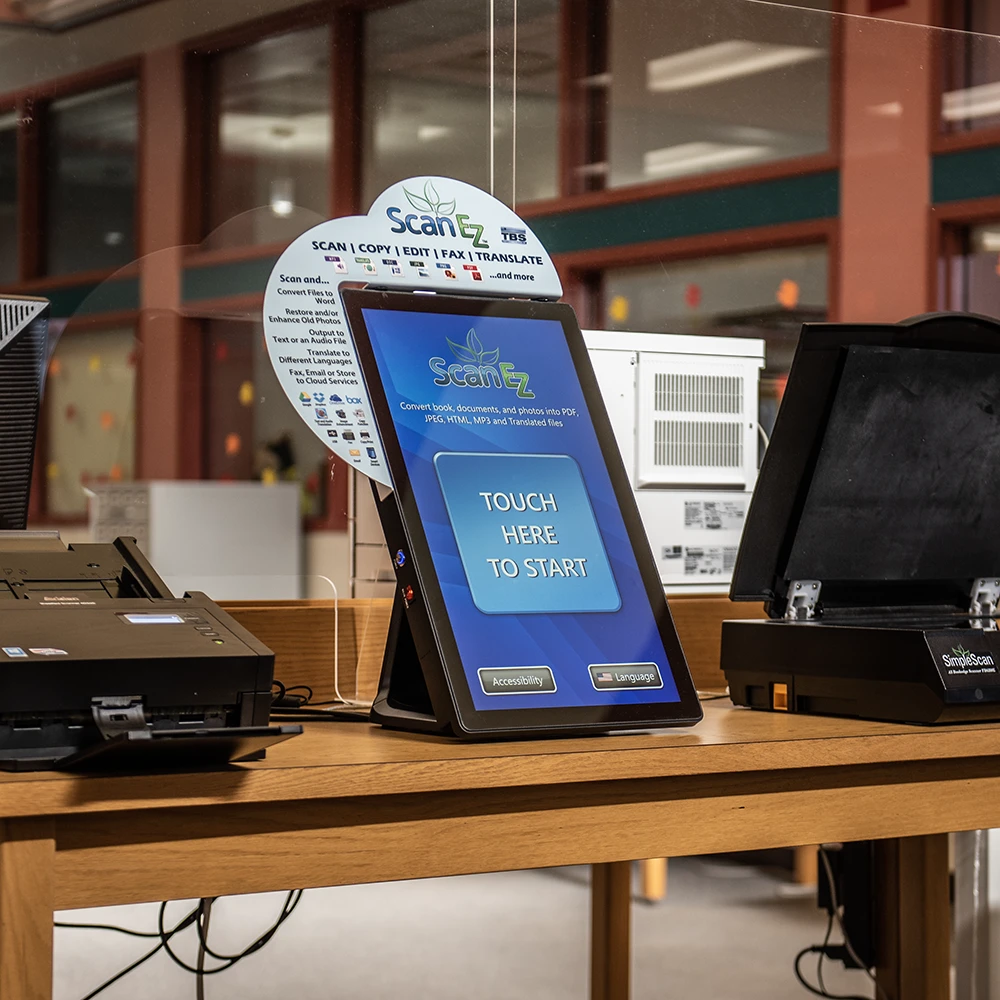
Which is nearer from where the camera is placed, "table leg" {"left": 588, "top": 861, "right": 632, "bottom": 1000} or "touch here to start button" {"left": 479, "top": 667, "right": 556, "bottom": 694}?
"touch here to start button" {"left": 479, "top": 667, "right": 556, "bottom": 694}

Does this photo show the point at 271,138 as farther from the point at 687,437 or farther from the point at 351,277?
the point at 687,437

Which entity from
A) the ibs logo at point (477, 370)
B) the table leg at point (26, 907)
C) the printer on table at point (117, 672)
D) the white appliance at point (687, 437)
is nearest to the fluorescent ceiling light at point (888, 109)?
the white appliance at point (687, 437)

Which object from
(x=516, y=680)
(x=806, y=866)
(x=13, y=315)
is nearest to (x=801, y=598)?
(x=516, y=680)

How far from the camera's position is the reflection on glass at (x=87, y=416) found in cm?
201

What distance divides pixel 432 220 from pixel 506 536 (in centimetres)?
64

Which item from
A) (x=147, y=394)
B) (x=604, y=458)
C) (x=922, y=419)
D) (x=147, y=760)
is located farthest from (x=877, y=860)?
(x=147, y=760)

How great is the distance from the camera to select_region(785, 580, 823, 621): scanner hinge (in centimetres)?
167

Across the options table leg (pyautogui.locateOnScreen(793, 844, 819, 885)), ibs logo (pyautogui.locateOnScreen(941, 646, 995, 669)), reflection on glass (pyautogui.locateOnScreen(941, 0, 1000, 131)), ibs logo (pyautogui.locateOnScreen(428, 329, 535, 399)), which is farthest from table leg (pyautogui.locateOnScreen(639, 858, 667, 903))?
ibs logo (pyautogui.locateOnScreen(428, 329, 535, 399))

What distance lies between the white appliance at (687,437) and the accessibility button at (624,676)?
0.70m

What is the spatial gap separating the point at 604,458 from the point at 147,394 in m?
0.98

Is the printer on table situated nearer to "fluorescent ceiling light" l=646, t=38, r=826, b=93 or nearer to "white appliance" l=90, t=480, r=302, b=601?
"white appliance" l=90, t=480, r=302, b=601

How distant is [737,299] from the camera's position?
267cm

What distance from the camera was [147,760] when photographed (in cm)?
112

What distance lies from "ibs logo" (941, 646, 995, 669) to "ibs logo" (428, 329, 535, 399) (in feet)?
1.69
